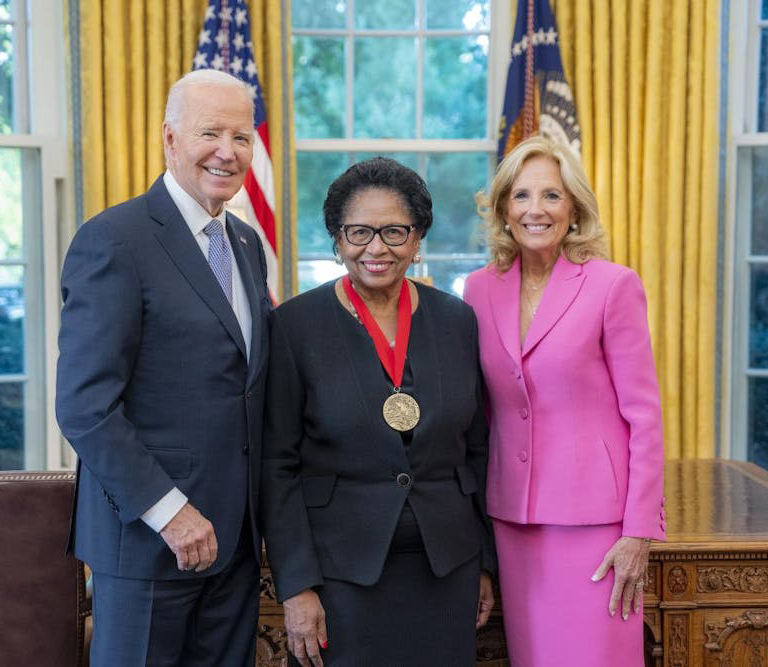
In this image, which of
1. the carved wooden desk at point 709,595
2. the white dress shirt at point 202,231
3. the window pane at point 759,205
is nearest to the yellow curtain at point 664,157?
the window pane at point 759,205

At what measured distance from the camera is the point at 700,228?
14.8 ft

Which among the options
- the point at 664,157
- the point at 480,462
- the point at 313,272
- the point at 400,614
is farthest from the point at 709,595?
the point at 313,272

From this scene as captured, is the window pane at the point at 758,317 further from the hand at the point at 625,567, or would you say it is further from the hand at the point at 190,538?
the hand at the point at 190,538

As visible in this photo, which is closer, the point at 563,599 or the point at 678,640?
the point at 563,599

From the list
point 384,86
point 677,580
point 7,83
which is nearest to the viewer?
point 677,580

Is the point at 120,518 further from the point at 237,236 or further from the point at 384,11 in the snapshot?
the point at 384,11

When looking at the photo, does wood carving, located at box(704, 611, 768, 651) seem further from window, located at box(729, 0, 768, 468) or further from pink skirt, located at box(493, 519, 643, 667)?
window, located at box(729, 0, 768, 468)

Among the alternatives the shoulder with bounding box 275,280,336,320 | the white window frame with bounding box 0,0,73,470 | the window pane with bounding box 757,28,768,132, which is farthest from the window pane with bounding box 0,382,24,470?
the window pane with bounding box 757,28,768,132

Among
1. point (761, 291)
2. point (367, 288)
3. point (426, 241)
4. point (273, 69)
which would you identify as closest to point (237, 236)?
point (367, 288)

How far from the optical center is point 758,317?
4758mm

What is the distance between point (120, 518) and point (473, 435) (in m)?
0.80

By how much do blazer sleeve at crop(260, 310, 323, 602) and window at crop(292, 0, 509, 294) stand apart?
9.12 feet

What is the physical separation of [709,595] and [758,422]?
259cm

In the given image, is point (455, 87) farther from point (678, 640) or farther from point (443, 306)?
Result: point (678, 640)
